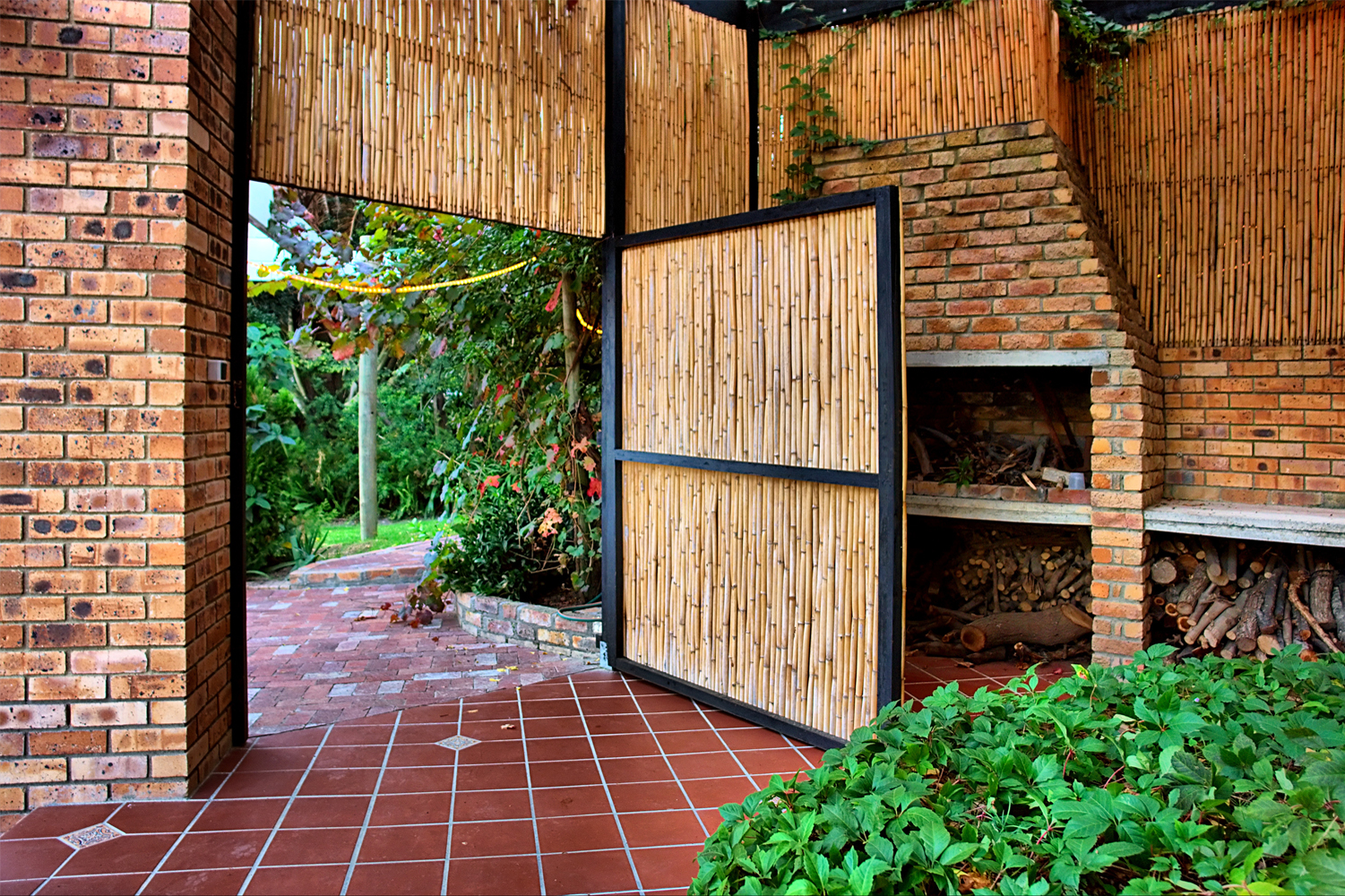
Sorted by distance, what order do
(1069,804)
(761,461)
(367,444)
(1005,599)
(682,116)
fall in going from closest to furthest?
1. (1069,804)
2. (761,461)
3. (682,116)
4. (1005,599)
5. (367,444)

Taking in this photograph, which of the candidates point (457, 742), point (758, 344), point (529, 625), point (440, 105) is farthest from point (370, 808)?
point (440, 105)

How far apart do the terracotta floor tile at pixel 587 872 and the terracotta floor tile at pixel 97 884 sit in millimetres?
1116

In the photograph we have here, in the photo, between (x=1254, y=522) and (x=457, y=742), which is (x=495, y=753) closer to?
(x=457, y=742)

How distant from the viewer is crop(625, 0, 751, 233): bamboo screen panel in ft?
14.5

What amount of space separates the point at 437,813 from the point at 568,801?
0.43 meters

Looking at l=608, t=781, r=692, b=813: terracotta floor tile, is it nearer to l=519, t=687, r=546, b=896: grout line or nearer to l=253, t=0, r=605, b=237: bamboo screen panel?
l=519, t=687, r=546, b=896: grout line

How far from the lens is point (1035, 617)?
189 inches

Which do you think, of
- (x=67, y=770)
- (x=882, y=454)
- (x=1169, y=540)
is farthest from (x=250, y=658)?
(x=1169, y=540)

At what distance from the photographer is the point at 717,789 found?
10.2ft

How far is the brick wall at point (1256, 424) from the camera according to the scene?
14.1ft

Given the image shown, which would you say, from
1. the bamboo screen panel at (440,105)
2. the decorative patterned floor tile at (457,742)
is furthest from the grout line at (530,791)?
the bamboo screen panel at (440,105)

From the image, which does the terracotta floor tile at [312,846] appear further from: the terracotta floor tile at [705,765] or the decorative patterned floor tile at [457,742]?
the terracotta floor tile at [705,765]

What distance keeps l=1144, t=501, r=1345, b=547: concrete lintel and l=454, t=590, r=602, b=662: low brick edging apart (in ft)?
9.32

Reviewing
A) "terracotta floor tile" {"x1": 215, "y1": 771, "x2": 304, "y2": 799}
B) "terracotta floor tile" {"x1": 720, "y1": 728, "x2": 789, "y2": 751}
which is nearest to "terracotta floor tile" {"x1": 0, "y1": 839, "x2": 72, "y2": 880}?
"terracotta floor tile" {"x1": 215, "y1": 771, "x2": 304, "y2": 799}
